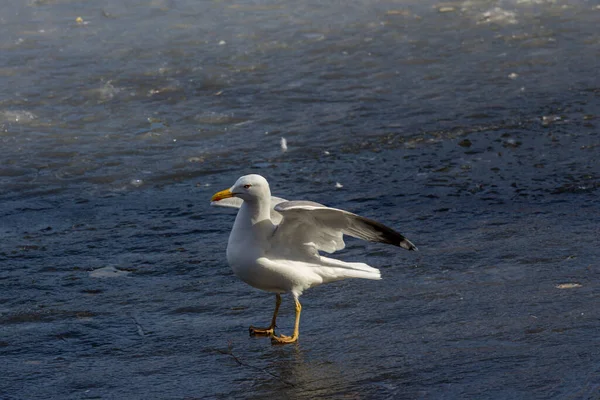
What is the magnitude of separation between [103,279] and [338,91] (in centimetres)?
494

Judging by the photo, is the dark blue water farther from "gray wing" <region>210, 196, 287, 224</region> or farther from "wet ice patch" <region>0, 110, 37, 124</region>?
"gray wing" <region>210, 196, 287, 224</region>

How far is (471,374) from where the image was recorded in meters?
4.66

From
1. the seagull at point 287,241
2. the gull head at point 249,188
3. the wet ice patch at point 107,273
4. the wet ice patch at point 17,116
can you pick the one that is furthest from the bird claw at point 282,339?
the wet ice patch at point 17,116

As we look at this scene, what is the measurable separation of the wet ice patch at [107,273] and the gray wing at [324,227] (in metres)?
1.38

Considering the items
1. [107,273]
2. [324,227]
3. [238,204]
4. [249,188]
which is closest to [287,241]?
[324,227]

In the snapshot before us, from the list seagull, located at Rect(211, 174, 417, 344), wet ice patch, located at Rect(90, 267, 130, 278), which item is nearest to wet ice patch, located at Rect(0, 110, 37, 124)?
wet ice patch, located at Rect(90, 267, 130, 278)

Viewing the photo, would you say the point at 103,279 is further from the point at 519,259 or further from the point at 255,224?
the point at 519,259

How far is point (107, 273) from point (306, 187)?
2.17 metres

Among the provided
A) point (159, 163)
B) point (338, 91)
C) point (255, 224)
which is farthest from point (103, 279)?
point (338, 91)

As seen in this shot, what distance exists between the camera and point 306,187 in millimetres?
7867

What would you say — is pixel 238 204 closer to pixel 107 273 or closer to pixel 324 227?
pixel 324 227

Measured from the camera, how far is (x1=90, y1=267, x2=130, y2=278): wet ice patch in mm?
6221

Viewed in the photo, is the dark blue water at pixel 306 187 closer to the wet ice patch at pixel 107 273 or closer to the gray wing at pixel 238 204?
the wet ice patch at pixel 107 273

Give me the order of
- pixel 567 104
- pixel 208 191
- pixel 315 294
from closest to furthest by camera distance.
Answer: pixel 315 294
pixel 208 191
pixel 567 104
